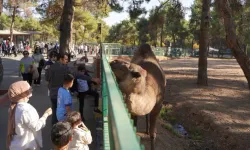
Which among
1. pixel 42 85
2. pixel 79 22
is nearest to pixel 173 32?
pixel 79 22

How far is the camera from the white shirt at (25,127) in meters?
3.91

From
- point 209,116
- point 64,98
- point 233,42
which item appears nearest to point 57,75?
→ point 64,98

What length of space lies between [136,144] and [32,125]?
113 inches

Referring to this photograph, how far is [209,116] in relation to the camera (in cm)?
1139

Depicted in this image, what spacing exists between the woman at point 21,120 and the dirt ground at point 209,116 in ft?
14.0

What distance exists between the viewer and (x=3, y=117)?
8.38 meters

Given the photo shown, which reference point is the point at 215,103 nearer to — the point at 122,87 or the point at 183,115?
the point at 183,115

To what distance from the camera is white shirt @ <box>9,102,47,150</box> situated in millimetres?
3906

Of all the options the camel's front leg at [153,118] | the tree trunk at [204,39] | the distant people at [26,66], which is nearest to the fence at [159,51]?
the tree trunk at [204,39]

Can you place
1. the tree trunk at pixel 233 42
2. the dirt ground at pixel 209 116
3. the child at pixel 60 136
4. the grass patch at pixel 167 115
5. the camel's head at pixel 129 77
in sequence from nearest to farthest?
the child at pixel 60 136 < the camel's head at pixel 129 77 < the tree trunk at pixel 233 42 < the dirt ground at pixel 209 116 < the grass patch at pixel 167 115

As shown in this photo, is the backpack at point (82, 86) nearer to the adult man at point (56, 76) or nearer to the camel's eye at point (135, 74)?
the adult man at point (56, 76)

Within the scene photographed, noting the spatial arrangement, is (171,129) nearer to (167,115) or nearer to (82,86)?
(167,115)

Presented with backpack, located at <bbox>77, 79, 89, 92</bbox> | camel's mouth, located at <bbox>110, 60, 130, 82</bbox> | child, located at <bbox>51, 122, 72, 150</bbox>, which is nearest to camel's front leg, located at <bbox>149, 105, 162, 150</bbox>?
backpack, located at <bbox>77, 79, 89, 92</bbox>

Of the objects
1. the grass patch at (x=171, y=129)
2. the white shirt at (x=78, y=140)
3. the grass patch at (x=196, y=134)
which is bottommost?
the grass patch at (x=196, y=134)
